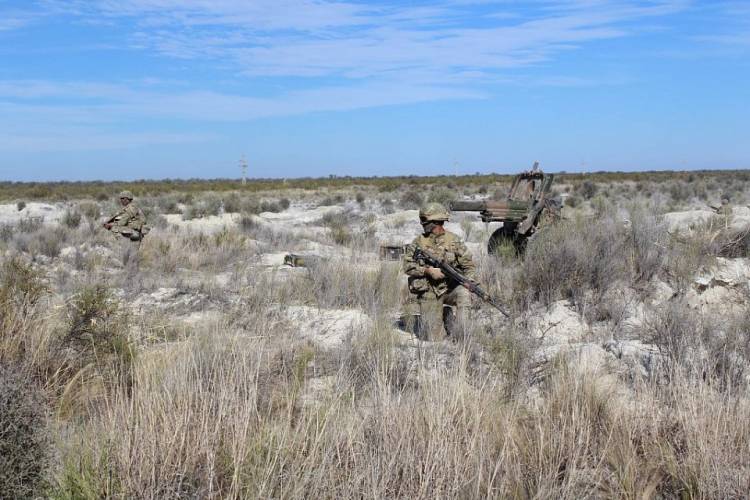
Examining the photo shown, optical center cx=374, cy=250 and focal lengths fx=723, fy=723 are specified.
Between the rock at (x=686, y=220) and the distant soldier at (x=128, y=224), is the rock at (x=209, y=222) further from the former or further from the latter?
the rock at (x=686, y=220)

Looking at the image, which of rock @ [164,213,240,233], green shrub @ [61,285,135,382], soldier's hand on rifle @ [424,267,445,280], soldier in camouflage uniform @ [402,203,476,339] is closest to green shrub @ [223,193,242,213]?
rock @ [164,213,240,233]

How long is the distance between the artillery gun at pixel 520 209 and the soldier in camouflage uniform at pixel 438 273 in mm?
2387

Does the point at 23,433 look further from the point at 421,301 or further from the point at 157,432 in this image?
the point at 421,301

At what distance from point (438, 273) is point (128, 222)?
25.5ft

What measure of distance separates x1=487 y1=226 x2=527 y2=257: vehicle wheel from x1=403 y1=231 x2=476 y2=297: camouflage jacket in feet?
8.78

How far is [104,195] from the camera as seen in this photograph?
38219 millimetres

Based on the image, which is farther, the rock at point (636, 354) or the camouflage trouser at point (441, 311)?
the camouflage trouser at point (441, 311)

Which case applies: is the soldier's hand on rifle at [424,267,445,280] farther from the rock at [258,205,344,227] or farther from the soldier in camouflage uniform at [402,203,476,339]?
the rock at [258,205,344,227]

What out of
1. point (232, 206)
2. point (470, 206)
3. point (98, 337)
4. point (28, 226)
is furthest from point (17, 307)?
point (232, 206)

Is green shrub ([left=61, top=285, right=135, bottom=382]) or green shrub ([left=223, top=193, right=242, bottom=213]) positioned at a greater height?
green shrub ([left=223, top=193, right=242, bottom=213])

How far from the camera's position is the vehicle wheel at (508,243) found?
999cm

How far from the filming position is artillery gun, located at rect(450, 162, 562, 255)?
996cm

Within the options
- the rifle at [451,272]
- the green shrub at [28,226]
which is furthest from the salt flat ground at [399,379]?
the green shrub at [28,226]

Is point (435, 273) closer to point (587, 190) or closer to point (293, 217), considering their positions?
point (293, 217)
